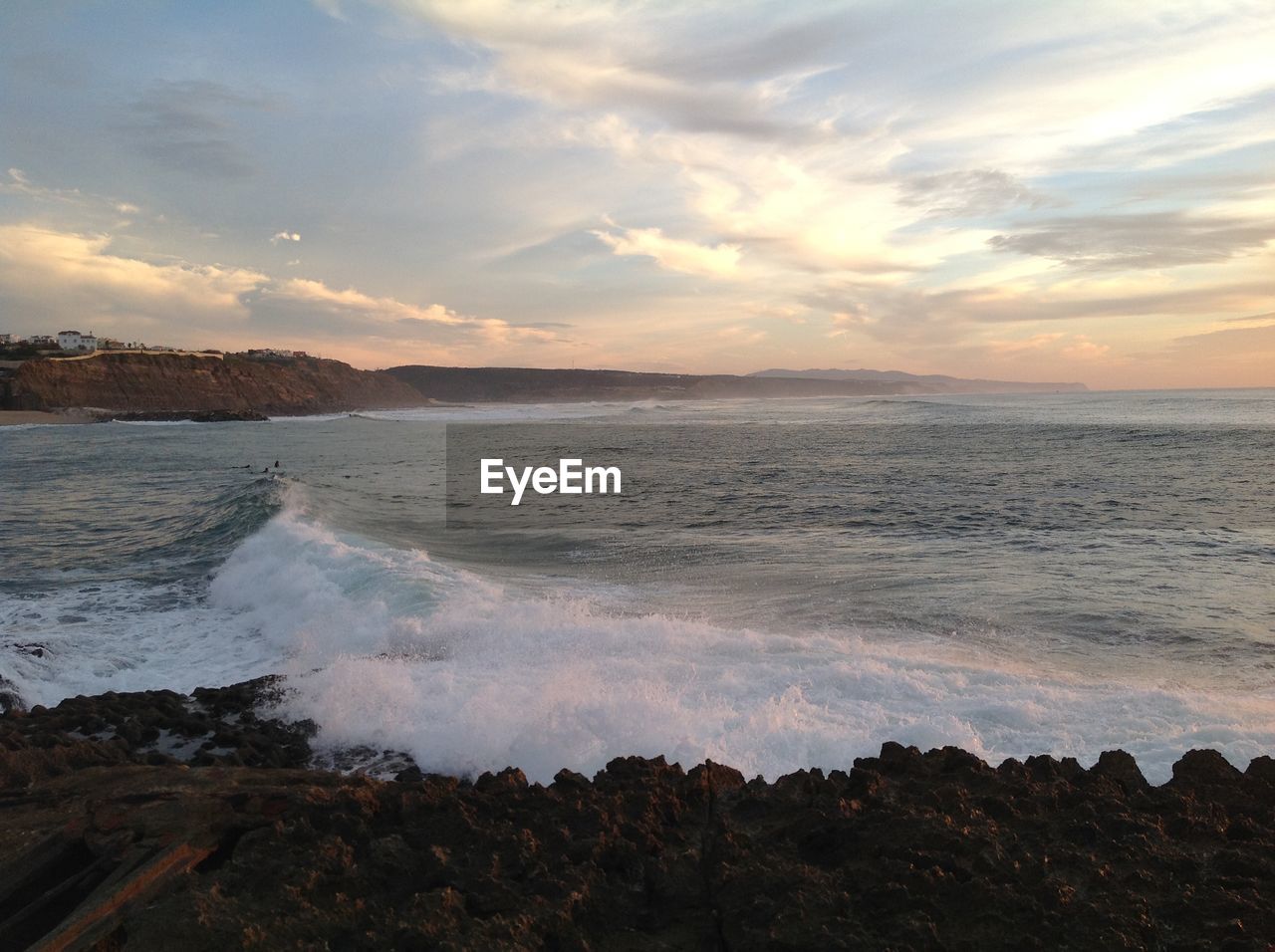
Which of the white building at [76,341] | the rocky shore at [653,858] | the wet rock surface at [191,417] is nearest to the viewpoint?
the rocky shore at [653,858]

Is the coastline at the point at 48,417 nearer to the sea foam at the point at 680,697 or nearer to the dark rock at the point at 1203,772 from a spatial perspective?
the sea foam at the point at 680,697

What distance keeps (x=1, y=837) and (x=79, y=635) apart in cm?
712

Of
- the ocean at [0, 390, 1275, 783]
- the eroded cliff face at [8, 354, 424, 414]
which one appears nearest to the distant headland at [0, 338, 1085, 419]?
the eroded cliff face at [8, 354, 424, 414]

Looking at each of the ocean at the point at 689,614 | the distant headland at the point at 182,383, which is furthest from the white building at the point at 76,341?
the ocean at the point at 689,614

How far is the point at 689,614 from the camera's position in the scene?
9570 millimetres

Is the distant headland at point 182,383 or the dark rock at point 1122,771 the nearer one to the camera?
the dark rock at point 1122,771

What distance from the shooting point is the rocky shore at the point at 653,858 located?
2.92m

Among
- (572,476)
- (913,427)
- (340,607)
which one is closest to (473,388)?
(913,427)

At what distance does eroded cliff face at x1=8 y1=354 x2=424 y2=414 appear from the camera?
Answer: 255 ft

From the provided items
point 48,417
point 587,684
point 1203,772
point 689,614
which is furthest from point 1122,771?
point 48,417

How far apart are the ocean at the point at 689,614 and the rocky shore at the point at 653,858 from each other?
142 cm

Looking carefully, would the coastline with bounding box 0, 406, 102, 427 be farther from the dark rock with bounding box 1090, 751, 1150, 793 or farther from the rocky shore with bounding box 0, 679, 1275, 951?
the dark rock with bounding box 1090, 751, 1150, 793

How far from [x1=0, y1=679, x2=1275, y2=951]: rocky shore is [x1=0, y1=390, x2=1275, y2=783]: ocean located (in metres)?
1.42

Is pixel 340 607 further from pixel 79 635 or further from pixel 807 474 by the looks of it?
pixel 807 474
